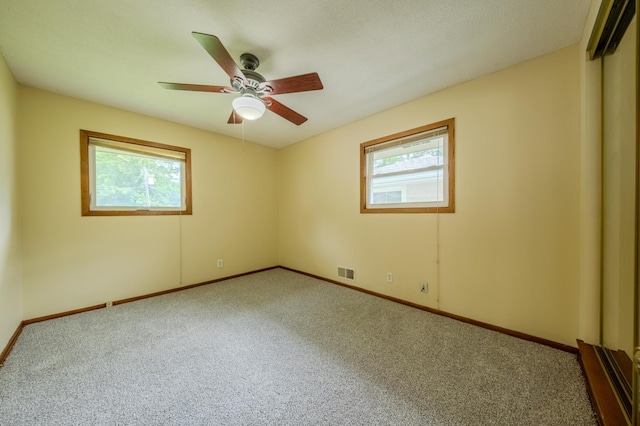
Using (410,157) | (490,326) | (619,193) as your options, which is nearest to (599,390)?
(490,326)

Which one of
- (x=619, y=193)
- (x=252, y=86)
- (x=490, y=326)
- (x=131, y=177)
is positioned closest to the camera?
(x=619, y=193)

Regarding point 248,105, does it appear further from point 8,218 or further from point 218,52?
point 8,218

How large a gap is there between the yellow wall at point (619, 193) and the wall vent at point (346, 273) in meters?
2.17

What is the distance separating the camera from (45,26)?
1505mm

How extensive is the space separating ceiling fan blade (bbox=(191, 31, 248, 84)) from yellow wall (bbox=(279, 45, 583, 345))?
186 cm

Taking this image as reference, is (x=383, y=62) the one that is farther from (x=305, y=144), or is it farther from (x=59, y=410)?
(x=59, y=410)

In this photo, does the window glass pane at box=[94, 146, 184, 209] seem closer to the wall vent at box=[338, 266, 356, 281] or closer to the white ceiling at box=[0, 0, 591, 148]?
the white ceiling at box=[0, 0, 591, 148]

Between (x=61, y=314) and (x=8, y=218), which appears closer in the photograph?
(x=8, y=218)

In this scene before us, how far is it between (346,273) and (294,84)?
246 cm

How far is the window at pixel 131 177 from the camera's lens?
2.54 metres

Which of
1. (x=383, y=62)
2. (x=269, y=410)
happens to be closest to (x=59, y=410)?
(x=269, y=410)

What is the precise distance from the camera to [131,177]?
282 cm

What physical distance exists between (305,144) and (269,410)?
3446 millimetres

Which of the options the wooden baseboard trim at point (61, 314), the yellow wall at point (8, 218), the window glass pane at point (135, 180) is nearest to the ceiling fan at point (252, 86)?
the yellow wall at point (8, 218)
